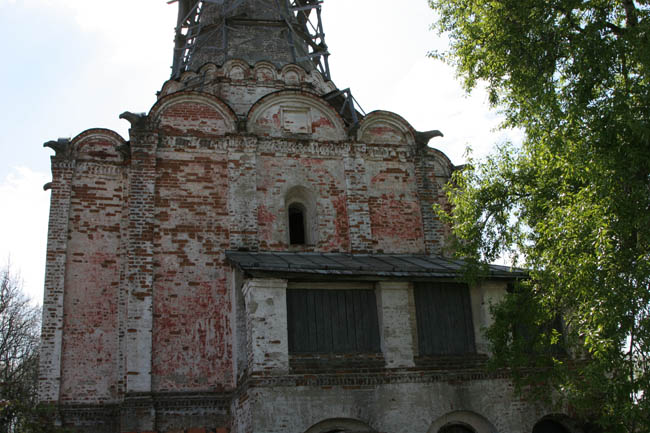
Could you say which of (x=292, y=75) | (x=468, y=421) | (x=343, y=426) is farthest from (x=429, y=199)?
(x=343, y=426)

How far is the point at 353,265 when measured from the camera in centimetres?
1420

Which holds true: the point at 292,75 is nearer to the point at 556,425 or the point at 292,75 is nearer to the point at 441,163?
the point at 441,163

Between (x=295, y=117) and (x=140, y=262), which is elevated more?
(x=295, y=117)

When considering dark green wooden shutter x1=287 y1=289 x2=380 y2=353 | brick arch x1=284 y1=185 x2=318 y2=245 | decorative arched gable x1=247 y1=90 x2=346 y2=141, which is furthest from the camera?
decorative arched gable x1=247 y1=90 x2=346 y2=141

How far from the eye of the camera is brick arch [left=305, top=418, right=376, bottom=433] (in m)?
12.7

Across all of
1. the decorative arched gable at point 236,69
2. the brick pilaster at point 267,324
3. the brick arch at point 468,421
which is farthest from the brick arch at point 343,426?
the decorative arched gable at point 236,69

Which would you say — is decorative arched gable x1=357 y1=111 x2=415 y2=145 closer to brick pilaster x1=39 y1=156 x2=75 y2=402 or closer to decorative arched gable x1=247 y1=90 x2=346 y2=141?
decorative arched gable x1=247 y1=90 x2=346 y2=141

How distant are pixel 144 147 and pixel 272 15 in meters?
7.39

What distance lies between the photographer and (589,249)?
10.4 m

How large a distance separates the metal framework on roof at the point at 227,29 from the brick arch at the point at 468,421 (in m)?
10.6

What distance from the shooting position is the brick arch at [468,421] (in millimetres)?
13404

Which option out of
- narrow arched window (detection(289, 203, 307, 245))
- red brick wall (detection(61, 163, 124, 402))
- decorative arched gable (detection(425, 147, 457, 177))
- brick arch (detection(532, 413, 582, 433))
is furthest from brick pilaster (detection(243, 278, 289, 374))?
decorative arched gable (detection(425, 147, 457, 177))

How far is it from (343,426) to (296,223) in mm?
5734

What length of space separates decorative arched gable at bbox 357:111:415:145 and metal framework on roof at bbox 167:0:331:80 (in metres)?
3.46
